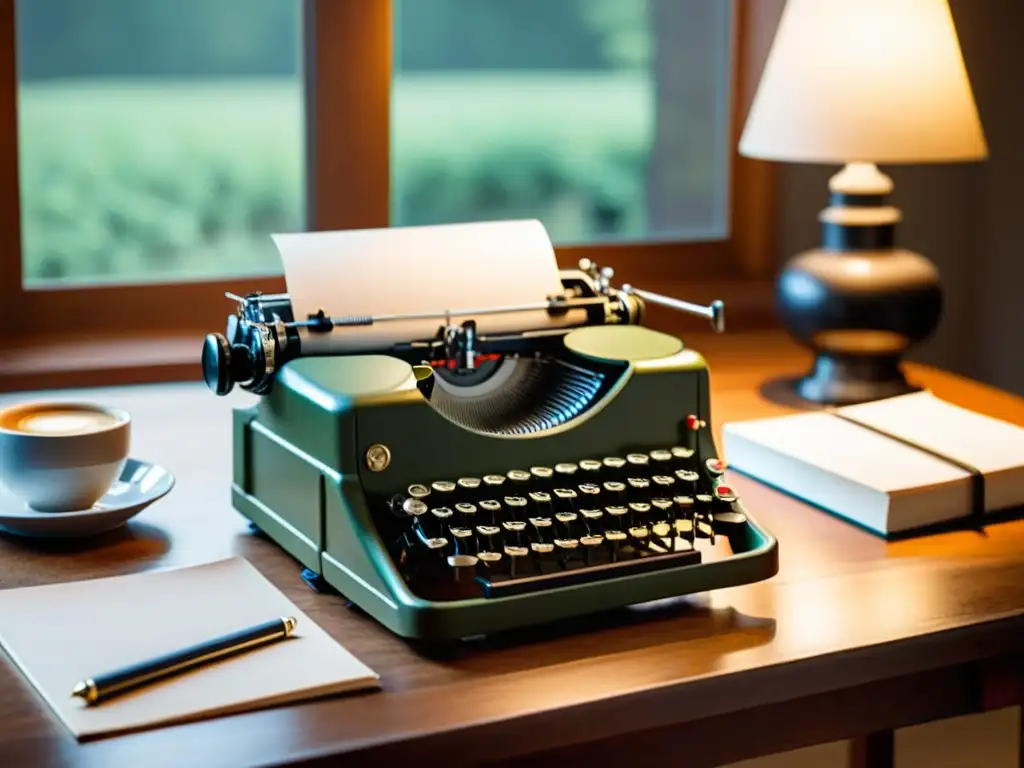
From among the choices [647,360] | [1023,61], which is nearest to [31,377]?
[647,360]

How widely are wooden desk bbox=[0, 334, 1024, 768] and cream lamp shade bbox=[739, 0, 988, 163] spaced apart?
472 mm

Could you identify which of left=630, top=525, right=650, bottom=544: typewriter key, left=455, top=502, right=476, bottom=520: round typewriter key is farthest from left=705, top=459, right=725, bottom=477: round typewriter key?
left=455, top=502, right=476, bottom=520: round typewriter key

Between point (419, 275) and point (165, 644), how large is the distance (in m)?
0.45

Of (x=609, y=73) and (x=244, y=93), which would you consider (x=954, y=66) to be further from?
(x=244, y=93)

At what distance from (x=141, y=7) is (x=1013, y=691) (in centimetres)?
140

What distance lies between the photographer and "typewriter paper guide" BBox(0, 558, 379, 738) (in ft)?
3.34

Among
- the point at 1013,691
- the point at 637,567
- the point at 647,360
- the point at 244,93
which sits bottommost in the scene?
the point at 1013,691

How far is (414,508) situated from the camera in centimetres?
119

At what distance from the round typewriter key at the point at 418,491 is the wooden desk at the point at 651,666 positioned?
105 mm

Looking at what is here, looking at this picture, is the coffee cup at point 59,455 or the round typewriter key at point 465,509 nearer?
the round typewriter key at point 465,509

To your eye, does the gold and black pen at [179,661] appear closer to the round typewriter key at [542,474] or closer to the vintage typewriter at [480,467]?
the vintage typewriter at [480,467]

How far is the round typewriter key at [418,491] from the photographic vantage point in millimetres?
1219

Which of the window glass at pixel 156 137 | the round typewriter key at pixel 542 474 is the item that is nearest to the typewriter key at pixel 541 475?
the round typewriter key at pixel 542 474

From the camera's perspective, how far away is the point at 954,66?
1795 mm
